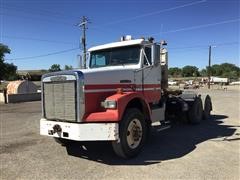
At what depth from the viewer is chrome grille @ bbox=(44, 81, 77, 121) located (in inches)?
256

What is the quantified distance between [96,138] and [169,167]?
1.57m

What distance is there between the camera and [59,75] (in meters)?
6.70

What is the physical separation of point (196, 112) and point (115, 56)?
4887 millimetres

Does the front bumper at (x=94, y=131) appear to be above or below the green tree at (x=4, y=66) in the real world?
below

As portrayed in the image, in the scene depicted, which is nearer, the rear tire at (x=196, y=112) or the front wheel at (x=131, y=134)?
the front wheel at (x=131, y=134)

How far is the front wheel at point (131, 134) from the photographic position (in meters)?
6.63

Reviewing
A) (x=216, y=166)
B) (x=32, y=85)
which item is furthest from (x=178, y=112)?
(x=32, y=85)

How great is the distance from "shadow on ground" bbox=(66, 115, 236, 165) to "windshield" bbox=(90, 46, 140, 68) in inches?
87.5

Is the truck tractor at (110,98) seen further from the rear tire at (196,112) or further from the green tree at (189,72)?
the green tree at (189,72)

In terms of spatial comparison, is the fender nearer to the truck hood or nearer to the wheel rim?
the truck hood

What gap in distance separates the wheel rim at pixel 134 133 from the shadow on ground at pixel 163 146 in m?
0.30

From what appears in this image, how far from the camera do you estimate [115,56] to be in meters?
8.59

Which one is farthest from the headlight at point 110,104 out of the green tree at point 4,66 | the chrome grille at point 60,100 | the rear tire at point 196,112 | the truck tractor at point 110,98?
the green tree at point 4,66

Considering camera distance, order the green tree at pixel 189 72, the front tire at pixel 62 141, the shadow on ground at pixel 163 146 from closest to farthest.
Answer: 1. the shadow on ground at pixel 163 146
2. the front tire at pixel 62 141
3. the green tree at pixel 189 72
